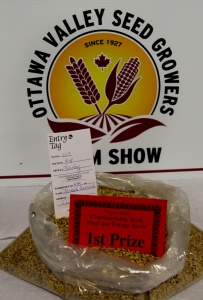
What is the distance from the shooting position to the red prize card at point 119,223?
2.64 feet

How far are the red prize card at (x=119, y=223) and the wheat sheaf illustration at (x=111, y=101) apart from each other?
347 mm

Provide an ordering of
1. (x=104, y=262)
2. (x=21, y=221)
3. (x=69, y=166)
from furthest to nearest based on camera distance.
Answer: (x=21, y=221), (x=69, y=166), (x=104, y=262)

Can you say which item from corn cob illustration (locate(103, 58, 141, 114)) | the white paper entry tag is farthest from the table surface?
corn cob illustration (locate(103, 58, 141, 114))

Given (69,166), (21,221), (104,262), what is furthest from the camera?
→ (21,221)

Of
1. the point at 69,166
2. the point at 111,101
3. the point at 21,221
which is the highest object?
the point at 111,101

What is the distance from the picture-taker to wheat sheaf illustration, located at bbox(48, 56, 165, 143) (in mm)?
1077

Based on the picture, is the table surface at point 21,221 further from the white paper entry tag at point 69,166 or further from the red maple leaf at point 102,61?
the red maple leaf at point 102,61

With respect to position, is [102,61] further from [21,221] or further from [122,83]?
[21,221]

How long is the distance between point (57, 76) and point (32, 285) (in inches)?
20.7

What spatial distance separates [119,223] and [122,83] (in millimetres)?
424

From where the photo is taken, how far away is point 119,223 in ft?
2.68

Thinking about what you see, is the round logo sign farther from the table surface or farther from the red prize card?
the red prize card

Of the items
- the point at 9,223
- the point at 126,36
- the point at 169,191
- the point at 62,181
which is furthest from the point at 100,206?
the point at 126,36

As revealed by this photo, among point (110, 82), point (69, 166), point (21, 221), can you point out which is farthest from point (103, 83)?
point (21, 221)
